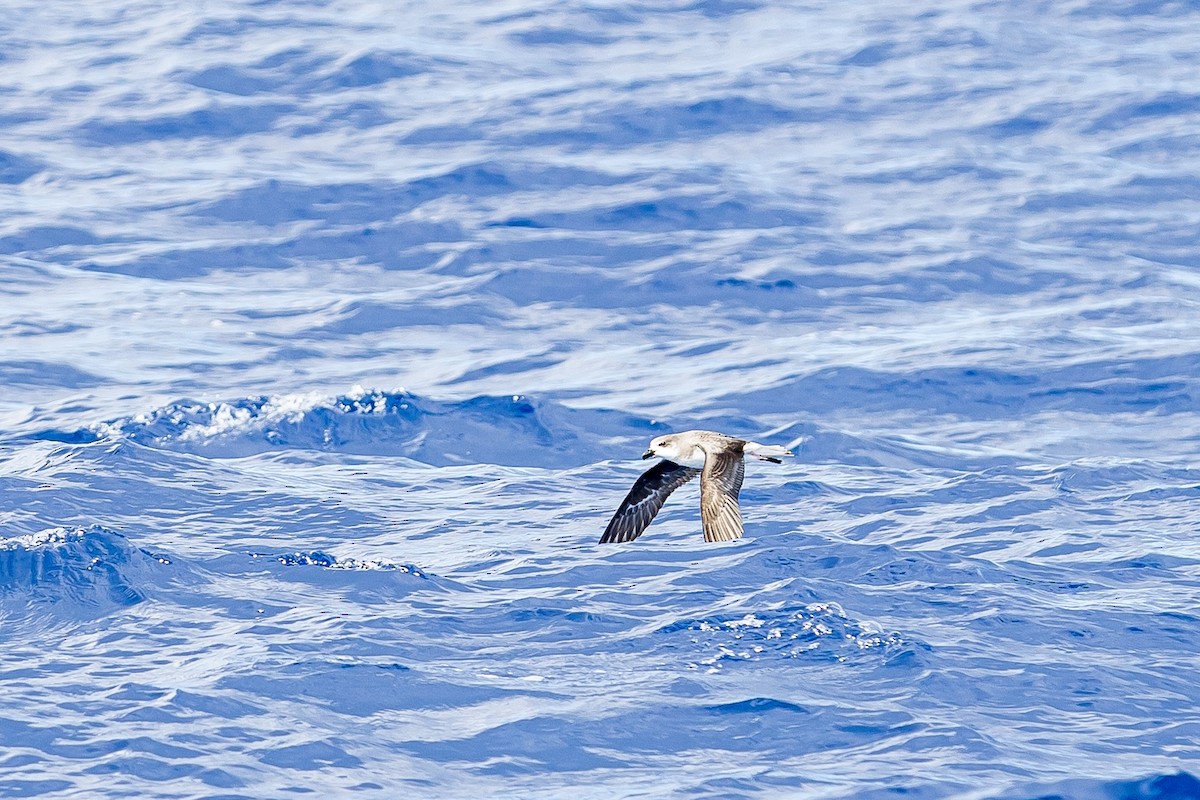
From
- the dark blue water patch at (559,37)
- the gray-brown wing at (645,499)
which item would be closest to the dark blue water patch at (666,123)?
the dark blue water patch at (559,37)

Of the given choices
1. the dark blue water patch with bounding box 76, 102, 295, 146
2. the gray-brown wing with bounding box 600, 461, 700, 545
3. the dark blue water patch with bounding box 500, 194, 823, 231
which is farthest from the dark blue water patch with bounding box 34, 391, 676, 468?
the dark blue water patch with bounding box 76, 102, 295, 146

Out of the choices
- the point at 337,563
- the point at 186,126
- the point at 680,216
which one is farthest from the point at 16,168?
the point at 337,563

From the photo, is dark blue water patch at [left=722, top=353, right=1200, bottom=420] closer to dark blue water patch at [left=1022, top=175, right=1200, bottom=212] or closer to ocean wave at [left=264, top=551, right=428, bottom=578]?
ocean wave at [left=264, top=551, right=428, bottom=578]

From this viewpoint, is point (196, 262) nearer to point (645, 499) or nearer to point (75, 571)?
point (75, 571)

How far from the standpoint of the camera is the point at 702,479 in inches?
400

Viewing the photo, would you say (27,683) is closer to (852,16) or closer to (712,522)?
(712,522)

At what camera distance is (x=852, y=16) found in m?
32.6

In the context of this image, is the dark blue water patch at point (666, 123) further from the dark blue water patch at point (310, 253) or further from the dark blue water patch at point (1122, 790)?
the dark blue water patch at point (1122, 790)

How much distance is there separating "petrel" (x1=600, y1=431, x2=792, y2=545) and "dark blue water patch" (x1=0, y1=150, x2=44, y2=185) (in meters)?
14.1

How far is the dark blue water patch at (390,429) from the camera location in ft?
49.1

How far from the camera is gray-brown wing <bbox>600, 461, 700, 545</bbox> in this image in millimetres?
11133

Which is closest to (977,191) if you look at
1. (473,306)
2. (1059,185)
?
(1059,185)

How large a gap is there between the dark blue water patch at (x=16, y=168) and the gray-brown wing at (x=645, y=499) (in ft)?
46.1

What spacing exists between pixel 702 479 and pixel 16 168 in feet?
51.9
